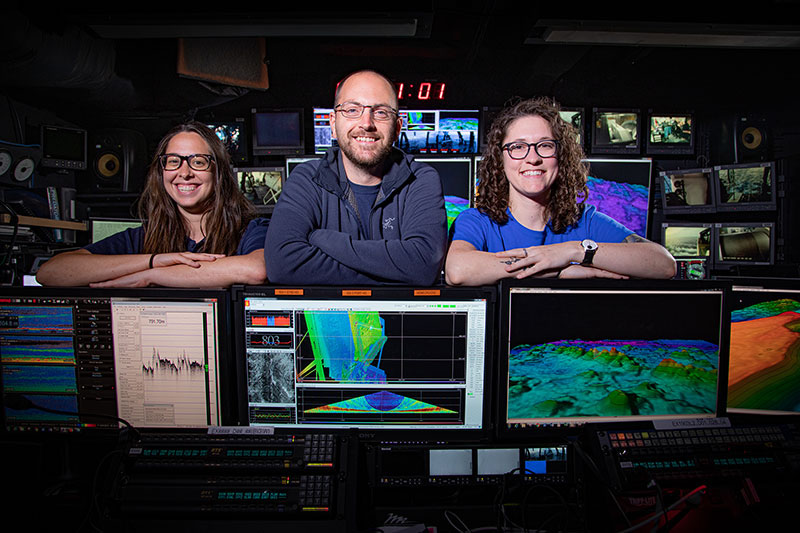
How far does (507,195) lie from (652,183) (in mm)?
2405

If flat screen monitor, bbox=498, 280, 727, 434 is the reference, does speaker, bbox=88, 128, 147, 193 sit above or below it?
above

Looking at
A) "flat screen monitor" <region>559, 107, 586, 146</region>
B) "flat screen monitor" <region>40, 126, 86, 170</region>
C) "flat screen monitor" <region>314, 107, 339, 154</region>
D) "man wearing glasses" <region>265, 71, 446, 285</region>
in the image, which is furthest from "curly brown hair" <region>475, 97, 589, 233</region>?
"flat screen monitor" <region>40, 126, 86, 170</region>

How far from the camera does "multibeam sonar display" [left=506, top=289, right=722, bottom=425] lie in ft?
3.18

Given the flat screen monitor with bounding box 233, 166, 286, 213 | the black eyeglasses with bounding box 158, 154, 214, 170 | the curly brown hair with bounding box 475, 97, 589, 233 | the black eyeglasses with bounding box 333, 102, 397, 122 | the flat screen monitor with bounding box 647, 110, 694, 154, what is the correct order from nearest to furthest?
1. the black eyeglasses with bounding box 333, 102, 397, 122
2. the black eyeglasses with bounding box 158, 154, 214, 170
3. the curly brown hair with bounding box 475, 97, 589, 233
4. the flat screen monitor with bounding box 233, 166, 286, 213
5. the flat screen monitor with bounding box 647, 110, 694, 154

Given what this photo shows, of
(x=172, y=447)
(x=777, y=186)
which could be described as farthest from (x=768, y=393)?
(x=777, y=186)

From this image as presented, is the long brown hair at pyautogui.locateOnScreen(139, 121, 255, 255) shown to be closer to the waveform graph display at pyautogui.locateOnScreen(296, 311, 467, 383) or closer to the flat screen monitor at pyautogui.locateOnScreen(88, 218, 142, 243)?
the waveform graph display at pyautogui.locateOnScreen(296, 311, 467, 383)

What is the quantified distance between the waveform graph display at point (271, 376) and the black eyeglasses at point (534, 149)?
1128 mm

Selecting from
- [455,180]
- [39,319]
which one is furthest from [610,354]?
[455,180]

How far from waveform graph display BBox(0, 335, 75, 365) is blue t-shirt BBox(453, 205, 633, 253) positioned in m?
1.20

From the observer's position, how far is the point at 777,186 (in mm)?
3459

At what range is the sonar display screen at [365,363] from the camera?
0.96 m

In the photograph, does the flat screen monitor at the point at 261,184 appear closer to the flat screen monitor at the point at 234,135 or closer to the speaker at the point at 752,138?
the flat screen monitor at the point at 234,135

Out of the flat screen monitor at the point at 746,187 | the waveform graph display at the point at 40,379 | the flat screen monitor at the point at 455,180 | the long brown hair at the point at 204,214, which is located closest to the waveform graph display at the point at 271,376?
the waveform graph display at the point at 40,379

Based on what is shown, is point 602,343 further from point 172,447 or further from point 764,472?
point 172,447
